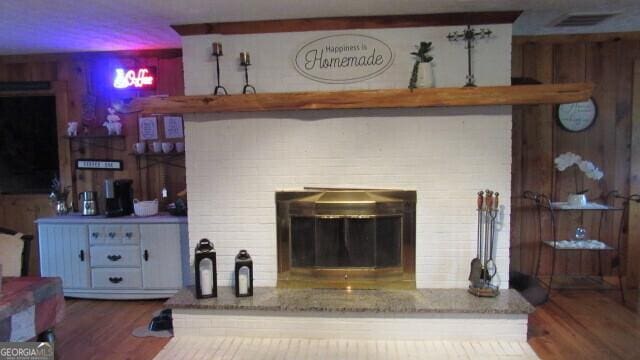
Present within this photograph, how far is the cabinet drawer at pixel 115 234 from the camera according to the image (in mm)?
3754

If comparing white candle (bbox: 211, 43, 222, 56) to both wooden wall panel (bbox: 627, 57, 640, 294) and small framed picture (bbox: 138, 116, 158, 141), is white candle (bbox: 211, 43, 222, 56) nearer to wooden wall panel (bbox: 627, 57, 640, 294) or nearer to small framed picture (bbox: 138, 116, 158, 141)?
small framed picture (bbox: 138, 116, 158, 141)

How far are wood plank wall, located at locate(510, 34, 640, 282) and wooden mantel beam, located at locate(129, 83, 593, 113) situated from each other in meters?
1.02

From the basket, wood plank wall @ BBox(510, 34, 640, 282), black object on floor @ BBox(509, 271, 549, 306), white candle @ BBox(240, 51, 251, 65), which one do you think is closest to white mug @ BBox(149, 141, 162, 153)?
the basket

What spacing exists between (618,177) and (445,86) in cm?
204

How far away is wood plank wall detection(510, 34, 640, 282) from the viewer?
12.7 ft

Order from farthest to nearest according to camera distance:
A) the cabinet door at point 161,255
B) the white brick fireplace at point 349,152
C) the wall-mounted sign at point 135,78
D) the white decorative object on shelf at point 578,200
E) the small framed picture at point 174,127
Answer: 1. the small framed picture at point 174,127
2. the wall-mounted sign at point 135,78
3. the cabinet door at point 161,255
4. the white decorative object on shelf at point 578,200
5. the white brick fireplace at point 349,152

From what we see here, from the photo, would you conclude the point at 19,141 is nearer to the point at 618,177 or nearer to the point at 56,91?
the point at 56,91

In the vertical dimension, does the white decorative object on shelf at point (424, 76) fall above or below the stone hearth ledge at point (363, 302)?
above

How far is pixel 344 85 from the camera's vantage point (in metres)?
3.23

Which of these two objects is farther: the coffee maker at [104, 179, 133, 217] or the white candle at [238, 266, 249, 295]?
the coffee maker at [104, 179, 133, 217]

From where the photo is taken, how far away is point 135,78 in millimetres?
4059

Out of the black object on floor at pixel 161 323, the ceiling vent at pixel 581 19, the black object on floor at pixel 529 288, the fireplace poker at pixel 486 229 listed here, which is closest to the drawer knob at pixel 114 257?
the black object on floor at pixel 161 323

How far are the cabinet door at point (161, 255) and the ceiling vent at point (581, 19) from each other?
138 inches

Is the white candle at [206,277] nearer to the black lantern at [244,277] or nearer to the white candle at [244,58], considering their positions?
the black lantern at [244,277]
